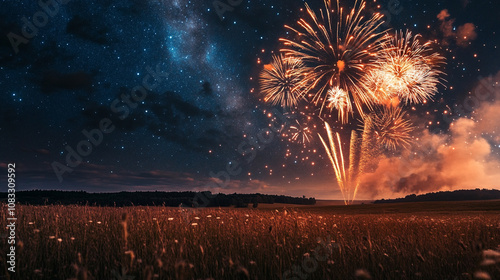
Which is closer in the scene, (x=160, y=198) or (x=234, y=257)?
(x=234, y=257)

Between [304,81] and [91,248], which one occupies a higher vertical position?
[304,81]

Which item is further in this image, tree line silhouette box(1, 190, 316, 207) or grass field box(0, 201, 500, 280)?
tree line silhouette box(1, 190, 316, 207)

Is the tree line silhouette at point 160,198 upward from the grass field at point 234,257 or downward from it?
downward

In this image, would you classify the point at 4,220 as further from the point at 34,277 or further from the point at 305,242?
the point at 305,242

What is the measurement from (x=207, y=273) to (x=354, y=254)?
113 inches

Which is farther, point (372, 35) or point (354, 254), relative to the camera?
point (372, 35)

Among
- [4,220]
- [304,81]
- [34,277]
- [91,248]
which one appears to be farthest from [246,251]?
[304,81]

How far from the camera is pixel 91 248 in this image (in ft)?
19.4

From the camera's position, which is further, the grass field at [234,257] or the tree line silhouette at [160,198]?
the tree line silhouette at [160,198]

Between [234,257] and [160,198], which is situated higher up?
[234,257]

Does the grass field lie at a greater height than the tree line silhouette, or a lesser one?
greater

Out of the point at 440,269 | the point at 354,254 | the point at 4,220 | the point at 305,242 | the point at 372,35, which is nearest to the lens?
the point at 440,269

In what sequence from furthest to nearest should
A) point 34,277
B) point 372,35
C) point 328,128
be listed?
point 328,128 < point 372,35 < point 34,277

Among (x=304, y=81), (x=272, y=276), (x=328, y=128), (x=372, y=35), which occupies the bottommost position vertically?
(x=272, y=276)
